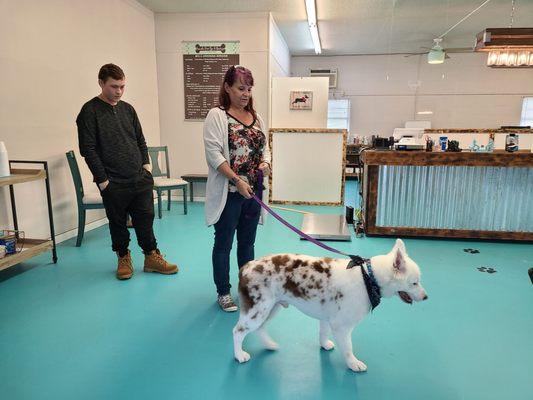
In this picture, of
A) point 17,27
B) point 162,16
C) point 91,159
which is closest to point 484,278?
point 91,159

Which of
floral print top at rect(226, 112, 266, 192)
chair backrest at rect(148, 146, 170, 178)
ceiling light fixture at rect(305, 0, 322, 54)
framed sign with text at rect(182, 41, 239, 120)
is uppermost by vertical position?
ceiling light fixture at rect(305, 0, 322, 54)

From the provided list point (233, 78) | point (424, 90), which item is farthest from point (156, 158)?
point (424, 90)

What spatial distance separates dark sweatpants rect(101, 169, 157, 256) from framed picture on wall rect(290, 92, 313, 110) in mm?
3594

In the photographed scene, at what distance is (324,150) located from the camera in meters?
5.94

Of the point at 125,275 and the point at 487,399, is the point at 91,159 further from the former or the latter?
the point at 487,399

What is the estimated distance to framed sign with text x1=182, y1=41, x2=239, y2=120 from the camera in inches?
225

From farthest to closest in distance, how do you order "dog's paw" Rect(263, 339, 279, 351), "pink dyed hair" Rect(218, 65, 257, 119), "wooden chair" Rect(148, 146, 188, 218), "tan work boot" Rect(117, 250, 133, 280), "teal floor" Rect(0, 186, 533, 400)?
1. "wooden chair" Rect(148, 146, 188, 218)
2. "tan work boot" Rect(117, 250, 133, 280)
3. "pink dyed hair" Rect(218, 65, 257, 119)
4. "dog's paw" Rect(263, 339, 279, 351)
5. "teal floor" Rect(0, 186, 533, 400)

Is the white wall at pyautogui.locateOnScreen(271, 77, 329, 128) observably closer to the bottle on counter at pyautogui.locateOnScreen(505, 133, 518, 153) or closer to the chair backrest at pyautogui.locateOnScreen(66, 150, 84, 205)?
Result: the bottle on counter at pyautogui.locateOnScreen(505, 133, 518, 153)

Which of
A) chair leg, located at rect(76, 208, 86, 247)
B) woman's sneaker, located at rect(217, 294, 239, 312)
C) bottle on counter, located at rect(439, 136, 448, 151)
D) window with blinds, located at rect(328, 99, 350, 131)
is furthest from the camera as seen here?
window with blinds, located at rect(328, 99, 350, 131)

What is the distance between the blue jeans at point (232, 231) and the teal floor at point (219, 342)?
0.91 feet

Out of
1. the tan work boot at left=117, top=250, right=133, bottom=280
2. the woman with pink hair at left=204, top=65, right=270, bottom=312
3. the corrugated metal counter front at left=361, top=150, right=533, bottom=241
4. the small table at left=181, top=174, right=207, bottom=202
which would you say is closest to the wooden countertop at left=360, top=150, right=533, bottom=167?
the corrugated metal counter front at left=361, top=150, right=533, bottom=241

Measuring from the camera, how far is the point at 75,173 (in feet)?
12.3

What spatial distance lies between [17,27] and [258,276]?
3.22m

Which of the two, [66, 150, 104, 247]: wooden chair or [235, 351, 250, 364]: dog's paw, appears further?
[66, 150, 104, 247]: wooden chair
